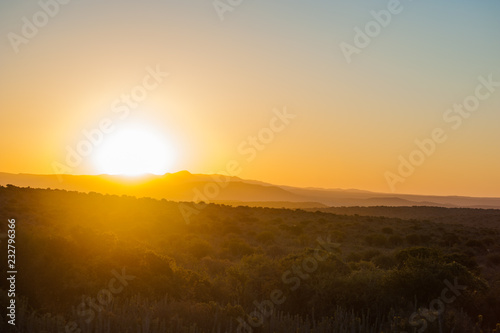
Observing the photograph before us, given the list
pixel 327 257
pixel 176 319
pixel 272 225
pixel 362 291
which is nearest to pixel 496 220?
pixel 272 225

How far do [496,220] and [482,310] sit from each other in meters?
51.8

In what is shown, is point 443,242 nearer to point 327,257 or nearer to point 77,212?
point 327,257

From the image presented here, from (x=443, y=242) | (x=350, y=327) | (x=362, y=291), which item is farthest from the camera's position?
(x=443, y=242)

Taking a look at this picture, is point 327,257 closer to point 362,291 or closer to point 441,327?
point 362,291

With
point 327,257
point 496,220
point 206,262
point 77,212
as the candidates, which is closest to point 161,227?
point 77,212

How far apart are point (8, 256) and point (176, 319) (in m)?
4.86

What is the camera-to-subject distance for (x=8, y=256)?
9.41 metres

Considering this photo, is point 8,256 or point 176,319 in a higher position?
point 8,256

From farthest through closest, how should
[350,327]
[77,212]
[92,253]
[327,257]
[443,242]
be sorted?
[77,212] < [443,242] < [327,257] < [92,253] < [350,327]

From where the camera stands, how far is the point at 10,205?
111 feet

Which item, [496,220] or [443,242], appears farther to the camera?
[496,220]

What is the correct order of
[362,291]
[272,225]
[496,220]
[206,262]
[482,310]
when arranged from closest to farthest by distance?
[482,310] → [362,291] → [206,262] → [272,225] → [496,220]

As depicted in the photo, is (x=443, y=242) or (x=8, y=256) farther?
(x=443, y=242)

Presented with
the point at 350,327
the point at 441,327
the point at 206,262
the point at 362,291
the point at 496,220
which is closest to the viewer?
the point at 441,327
